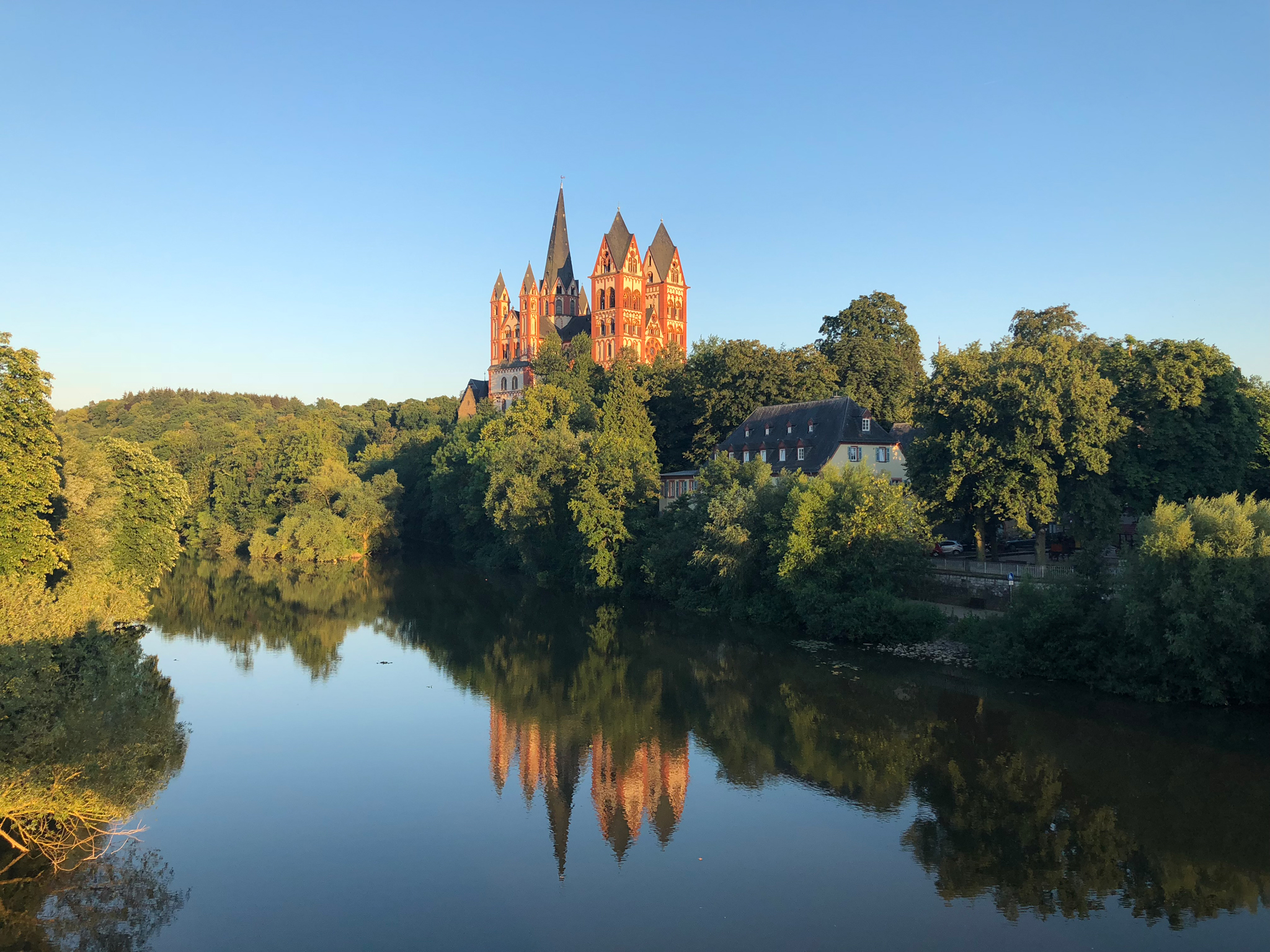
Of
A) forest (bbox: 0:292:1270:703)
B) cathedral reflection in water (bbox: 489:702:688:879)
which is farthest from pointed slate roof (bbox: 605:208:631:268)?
cathedral reflection in water (bbox: 489:702:688:879)

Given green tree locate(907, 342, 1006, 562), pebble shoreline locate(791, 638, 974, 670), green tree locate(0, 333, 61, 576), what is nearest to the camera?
green tree locate(0, 333, 61, 576)

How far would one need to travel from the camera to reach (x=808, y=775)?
2444 cm

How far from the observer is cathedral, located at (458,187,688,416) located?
110938 mm

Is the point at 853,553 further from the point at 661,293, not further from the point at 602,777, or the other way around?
the point at 661,293

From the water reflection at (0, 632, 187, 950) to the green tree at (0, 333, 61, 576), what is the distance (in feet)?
42.5

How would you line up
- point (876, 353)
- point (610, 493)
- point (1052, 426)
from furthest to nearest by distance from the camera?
point (876, 353) → point (610, 493) → point (1052, 426)

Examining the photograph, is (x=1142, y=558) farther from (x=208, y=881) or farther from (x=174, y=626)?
(x=174, y=626)

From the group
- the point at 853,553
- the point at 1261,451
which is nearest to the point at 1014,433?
the point at 853,553

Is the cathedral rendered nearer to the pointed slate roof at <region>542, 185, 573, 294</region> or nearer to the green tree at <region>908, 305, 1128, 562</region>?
the pointed slate roof at <region>542, 185, 573, 294</region>

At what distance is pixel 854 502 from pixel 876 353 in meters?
28.5

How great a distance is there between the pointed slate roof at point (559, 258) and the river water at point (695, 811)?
88509 mm

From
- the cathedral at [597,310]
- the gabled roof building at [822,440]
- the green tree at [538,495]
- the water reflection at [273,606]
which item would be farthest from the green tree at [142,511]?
the cathedral at [597,310]

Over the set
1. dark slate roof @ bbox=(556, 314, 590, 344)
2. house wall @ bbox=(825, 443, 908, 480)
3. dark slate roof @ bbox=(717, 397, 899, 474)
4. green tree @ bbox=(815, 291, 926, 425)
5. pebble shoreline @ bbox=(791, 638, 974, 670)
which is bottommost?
pebble shoreline @ bbox=(791, 638, 974, 670)

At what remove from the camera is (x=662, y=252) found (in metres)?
114
